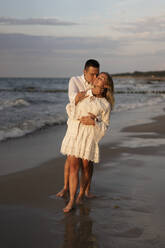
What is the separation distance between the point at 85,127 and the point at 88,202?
3.33 feet

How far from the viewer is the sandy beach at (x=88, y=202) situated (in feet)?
10.4

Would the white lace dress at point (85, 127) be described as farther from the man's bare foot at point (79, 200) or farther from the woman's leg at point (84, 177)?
Answer: the man's bare foot at point (79, 200)

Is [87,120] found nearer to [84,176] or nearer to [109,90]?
[109,90]

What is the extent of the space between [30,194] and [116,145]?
3539 mm

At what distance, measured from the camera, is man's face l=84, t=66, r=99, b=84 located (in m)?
3.95

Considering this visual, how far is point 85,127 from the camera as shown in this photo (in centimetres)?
389

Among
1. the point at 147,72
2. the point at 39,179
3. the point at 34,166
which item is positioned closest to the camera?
the point at 39,179

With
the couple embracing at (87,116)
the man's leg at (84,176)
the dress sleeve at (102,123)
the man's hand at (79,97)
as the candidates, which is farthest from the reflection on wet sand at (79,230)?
the man's hand at (79,97)

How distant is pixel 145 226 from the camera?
343cm

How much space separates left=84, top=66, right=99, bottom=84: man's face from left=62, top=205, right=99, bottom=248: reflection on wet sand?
62.6 inches

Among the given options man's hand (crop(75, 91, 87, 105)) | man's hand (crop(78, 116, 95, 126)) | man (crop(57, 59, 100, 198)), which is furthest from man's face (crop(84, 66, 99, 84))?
man's hand (crop(78, 116, 95, 126))

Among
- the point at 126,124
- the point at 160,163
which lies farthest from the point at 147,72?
the point at 160,163

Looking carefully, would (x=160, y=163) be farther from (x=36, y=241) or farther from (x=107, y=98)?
(x=36, y=241)

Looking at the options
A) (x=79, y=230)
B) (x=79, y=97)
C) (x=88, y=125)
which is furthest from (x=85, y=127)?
(x=79, y=230)
